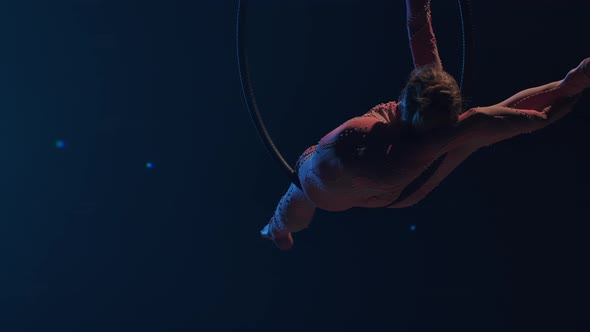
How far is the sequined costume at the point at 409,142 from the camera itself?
114 cm

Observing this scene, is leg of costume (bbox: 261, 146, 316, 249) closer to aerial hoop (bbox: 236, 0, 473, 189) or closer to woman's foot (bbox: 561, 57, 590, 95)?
aerial hoop (bbox: 236, 0, 473, 189)

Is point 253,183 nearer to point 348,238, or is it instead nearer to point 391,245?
point 348,238

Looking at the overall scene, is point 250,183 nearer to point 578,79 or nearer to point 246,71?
point 246,71

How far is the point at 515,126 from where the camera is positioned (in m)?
1.16

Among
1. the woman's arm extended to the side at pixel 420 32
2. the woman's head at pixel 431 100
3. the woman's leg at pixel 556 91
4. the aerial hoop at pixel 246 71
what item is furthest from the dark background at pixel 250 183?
the woman's head at pixel 431 100

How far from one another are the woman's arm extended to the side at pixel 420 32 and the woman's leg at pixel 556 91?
0.23 metres

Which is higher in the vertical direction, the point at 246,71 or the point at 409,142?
the point at 246,71

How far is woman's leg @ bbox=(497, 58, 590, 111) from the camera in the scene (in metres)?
1.16

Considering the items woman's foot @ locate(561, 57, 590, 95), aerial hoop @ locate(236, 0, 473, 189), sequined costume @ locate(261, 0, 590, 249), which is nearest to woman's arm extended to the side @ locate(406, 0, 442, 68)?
sequined costume @ locate(261, 0, 590, 249)

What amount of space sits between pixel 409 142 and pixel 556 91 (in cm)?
36

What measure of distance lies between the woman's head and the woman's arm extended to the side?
24 cm

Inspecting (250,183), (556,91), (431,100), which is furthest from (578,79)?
(250,183)

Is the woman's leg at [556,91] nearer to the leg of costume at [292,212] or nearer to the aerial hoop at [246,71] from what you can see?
the aerial hoop at [246,71]

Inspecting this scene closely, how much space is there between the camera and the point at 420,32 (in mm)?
1381
